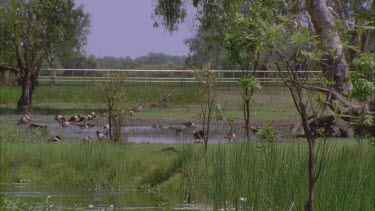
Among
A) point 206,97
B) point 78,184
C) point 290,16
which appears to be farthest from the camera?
point 206,97

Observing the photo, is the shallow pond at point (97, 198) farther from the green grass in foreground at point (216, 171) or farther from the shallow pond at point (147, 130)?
the shallow pond at point (147, 130)

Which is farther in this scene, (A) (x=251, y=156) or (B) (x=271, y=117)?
(B) (x=271, y=117)

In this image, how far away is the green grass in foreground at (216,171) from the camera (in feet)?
30.7

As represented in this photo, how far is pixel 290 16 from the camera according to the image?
321 inches

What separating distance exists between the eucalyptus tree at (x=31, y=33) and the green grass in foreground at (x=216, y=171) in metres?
12.1

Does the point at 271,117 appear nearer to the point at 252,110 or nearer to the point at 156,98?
the point at 252,110

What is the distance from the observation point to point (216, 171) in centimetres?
1059

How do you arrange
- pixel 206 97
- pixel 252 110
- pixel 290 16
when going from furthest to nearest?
pixel 252 110 < pixel 206 97 < pixel 290 16

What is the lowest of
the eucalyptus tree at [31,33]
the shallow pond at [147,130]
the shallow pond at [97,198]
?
the shallow pond at [147,130]

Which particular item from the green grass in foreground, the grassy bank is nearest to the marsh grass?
the green grass in foreground

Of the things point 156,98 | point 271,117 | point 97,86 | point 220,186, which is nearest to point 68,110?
point 156,98

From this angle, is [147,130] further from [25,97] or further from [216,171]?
[216,171]

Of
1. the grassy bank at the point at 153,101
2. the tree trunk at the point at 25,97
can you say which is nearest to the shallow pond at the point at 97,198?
the grassy bank at the point at 153,101

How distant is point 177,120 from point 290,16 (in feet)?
80.6
